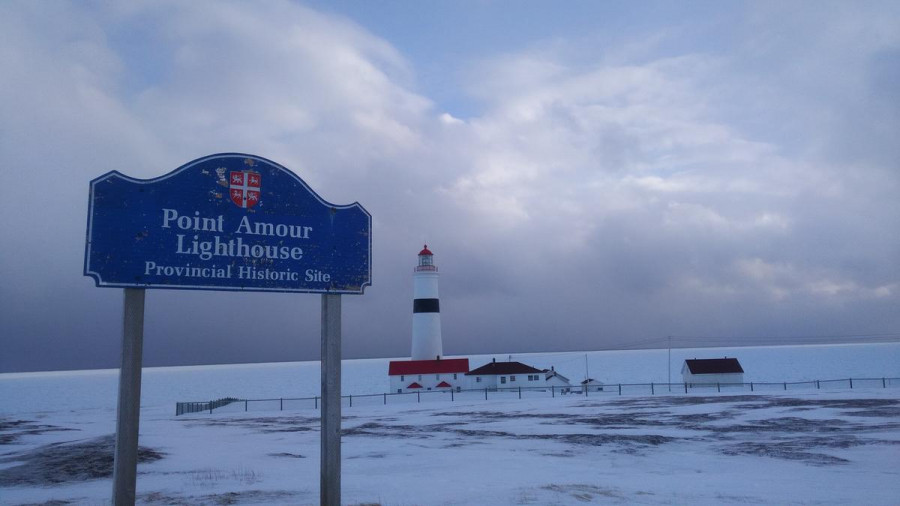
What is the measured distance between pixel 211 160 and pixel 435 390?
4541 centimetres

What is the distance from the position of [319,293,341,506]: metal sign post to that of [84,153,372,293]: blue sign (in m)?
Result: 0.42

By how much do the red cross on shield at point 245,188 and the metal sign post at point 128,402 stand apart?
181 centimetres

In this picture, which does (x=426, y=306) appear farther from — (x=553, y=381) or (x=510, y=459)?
(x=510, y=459)

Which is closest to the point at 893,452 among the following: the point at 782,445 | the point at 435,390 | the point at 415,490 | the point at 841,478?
the point at 782,445

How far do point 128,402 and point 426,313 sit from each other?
50.4m

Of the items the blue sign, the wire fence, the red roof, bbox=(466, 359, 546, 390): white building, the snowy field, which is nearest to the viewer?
the blue sign

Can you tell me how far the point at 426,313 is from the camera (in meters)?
57.9

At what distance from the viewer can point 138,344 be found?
7.83 meters

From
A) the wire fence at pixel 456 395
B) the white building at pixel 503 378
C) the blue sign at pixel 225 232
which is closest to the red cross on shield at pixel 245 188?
the blue sign at pixel 225 232

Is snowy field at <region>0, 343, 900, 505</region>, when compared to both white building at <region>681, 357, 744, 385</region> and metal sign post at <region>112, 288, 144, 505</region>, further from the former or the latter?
white building at <region>681, 357, 744, 385</region>

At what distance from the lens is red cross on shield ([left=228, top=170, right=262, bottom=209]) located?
876 cm

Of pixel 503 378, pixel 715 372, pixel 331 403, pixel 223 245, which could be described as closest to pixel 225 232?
pixel 223 245

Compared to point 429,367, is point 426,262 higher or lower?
higher

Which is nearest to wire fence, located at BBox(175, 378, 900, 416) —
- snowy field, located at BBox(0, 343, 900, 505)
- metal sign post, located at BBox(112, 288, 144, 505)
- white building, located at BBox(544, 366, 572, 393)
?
white building, located at BBox(544, 366, 572, 393)
